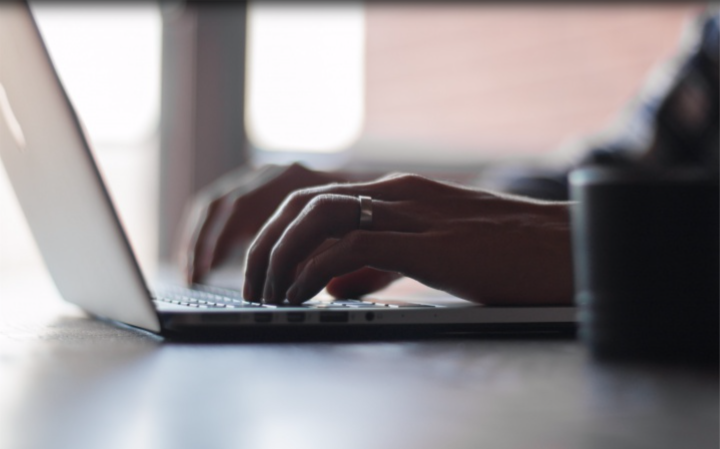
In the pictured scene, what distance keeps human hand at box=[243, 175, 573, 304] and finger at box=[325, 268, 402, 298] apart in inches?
1.9

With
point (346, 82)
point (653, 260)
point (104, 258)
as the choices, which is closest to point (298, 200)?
point (104, 258)

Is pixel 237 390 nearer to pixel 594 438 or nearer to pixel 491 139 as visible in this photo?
pixel 594 438

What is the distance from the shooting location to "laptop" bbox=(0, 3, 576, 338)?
0.52 metres

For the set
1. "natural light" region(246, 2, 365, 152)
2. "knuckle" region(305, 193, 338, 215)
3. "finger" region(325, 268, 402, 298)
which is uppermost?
"natural light" region(246, 2, 365, 152)

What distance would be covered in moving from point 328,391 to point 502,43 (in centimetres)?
308

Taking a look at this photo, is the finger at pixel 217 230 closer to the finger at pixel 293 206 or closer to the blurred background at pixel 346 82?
the finger at pixel 293 206

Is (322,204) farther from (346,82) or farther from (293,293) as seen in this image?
(346,82)

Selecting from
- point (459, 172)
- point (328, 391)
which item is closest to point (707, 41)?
point (459, 172)

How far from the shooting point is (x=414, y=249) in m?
0.68

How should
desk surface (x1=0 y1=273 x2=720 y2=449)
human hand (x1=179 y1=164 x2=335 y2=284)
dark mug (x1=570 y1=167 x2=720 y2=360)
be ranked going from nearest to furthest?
desk surface (x1=0 y1=273 x2=720 y2=449) < dark mug (x1=570 y1=167 x2=720 y2=360) < human hand (x1=179 y1=164 x2=335 y2=284)

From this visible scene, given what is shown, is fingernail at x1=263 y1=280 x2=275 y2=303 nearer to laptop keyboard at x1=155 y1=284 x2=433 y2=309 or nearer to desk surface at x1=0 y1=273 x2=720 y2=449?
laptop keyboard at x1=155 y1=284 x2=433 y2=309

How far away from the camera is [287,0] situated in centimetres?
286

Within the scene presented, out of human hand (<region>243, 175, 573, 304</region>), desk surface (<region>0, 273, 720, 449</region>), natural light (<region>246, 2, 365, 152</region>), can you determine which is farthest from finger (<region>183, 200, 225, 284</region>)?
natural light (<region>246, 2, 365, 152</region>)

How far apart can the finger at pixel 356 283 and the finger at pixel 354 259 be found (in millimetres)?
98
